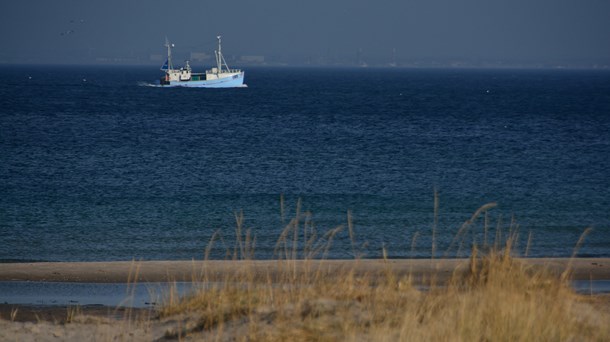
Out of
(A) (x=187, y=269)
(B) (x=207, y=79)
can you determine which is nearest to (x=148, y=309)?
(A) (x=187, y=269)

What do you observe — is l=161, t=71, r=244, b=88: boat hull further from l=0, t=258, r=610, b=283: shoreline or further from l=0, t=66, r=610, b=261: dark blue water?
l=0, t=258, r=610, b=283: shoreline

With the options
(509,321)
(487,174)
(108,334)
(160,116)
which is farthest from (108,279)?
(160,116)

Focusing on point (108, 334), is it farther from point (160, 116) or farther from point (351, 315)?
point (160, 116)

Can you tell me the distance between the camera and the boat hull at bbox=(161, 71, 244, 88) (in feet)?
433

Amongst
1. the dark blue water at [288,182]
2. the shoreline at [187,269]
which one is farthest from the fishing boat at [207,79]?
the shoreline at [187,269]

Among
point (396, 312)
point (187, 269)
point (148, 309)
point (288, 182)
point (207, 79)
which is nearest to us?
point (396, 312)

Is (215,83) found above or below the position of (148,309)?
below

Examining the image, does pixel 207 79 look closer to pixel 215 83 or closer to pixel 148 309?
pixel 215 83

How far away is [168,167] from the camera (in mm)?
38281

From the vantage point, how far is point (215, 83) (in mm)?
132625

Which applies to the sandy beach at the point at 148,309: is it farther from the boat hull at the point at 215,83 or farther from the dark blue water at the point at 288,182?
the boat hull at the point at 215,83

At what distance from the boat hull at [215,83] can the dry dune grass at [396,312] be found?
404ft

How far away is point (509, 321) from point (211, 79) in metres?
125

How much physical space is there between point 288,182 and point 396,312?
2445cm
